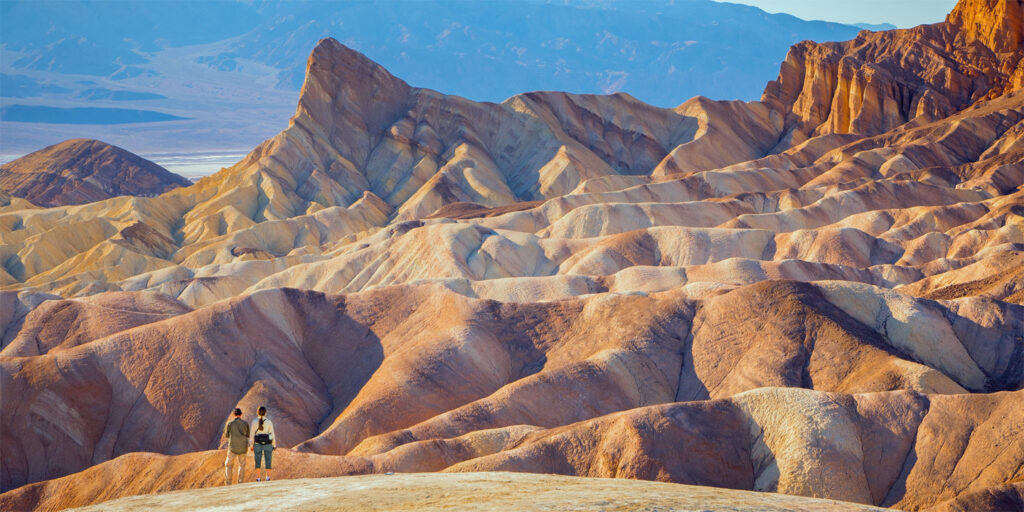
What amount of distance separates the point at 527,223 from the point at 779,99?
2178 inches

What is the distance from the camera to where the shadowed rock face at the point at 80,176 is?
440ft

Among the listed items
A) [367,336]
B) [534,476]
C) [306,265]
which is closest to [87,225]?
[306,265]

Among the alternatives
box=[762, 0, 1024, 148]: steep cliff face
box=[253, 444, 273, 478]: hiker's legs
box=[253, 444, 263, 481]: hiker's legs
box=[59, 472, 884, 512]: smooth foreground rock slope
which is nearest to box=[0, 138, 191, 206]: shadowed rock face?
box=[762, 0, 1024, 148]: steep cliff face

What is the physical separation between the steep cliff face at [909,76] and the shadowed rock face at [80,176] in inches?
3219

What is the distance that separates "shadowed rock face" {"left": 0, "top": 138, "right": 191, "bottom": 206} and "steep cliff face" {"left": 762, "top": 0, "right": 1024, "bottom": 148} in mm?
81757

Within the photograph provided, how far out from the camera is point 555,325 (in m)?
47.8

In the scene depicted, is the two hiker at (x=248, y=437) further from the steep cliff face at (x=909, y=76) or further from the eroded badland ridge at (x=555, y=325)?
the steep cliff face at (x=909, y=76)

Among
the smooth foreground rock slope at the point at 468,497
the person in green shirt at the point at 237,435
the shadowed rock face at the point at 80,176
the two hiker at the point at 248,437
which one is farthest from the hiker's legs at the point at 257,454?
the shadowed rock face at the point at 80,176

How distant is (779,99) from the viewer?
415ft

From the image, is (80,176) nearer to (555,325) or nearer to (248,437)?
(555,325)

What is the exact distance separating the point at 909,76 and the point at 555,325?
85.4 metres

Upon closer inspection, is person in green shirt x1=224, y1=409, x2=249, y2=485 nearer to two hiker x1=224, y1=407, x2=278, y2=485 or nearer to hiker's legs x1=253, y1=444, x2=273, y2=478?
two hiker x1=224, y1=407, x2=278, y2=485

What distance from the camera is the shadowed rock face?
134000 mm

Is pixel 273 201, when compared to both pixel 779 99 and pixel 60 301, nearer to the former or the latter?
pixel 60 301
